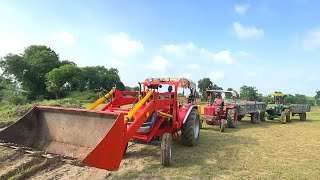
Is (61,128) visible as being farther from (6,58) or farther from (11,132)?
(6,58)

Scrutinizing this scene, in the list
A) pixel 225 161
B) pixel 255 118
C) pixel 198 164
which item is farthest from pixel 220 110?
pixel 198 164

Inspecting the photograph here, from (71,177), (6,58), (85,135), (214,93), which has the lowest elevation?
(71,177)

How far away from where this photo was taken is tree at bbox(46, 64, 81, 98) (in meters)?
44.8

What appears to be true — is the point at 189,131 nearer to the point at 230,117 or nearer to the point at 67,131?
the point at 67,131

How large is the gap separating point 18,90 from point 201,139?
165ft

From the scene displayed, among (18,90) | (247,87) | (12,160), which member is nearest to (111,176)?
(12,160)

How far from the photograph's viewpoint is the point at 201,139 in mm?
10320

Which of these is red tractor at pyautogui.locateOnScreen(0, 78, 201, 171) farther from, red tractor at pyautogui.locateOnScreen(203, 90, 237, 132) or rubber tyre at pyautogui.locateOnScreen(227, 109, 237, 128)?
rubber tyre at pyautogui.locateOnScreen(227, 109, 237, 128)

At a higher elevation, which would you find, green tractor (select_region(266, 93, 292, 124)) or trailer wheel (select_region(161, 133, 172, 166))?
green tractor (select_region(266, 93, 292, 124))

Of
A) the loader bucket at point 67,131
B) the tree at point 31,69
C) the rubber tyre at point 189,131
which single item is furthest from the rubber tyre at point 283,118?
the tree at point 31,69

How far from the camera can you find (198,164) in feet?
22.7

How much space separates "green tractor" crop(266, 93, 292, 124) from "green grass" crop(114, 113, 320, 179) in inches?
299

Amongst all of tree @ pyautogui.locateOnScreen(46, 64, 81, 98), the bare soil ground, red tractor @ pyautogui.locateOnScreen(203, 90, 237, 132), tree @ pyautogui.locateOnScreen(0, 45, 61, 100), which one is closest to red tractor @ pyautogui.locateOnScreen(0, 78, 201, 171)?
the bare soil ground

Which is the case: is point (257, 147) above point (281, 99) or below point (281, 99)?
below
